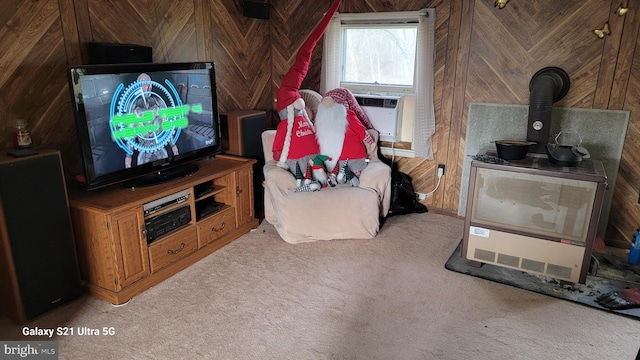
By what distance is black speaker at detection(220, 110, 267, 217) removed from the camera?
339 cm

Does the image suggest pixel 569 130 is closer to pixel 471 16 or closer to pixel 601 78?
pixel 601 78

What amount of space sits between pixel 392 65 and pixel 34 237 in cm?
295

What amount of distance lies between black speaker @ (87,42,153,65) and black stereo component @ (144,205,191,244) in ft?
3.13

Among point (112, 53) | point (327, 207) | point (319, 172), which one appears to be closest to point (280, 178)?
point (319, 172)

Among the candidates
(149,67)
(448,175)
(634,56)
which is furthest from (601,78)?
(149,67)

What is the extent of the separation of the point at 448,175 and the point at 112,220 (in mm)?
2655

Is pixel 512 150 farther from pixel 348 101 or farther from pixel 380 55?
pixel 380 55

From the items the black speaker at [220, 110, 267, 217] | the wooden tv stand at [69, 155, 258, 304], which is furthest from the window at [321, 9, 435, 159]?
the wooden tv stand at [69, 155, 258, 304]

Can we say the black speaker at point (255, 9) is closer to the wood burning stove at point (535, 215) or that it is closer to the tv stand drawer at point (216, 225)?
the tv stand drawer at point (216, 225)

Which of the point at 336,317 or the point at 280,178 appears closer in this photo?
the point at 336,317

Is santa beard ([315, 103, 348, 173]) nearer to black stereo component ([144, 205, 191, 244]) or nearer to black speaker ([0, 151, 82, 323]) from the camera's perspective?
black stereo component ([144, 205, 191, 244])

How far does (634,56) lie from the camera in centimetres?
292

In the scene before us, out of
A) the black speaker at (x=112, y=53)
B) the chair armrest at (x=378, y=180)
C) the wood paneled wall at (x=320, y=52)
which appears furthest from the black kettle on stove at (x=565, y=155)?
the black speaker at (x=112, y=53)

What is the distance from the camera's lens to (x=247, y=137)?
11.3 ft
